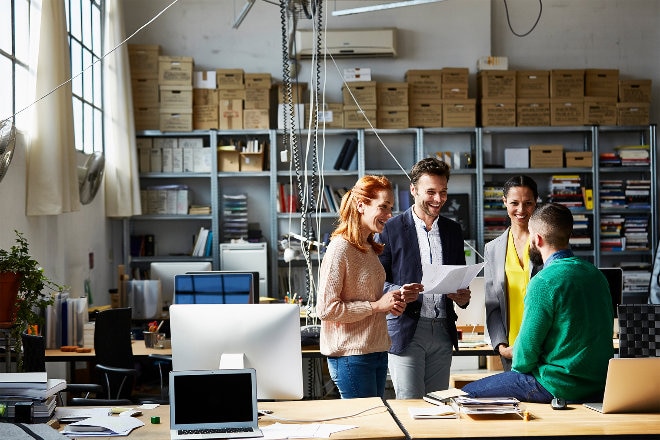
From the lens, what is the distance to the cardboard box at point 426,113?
841 centimetres

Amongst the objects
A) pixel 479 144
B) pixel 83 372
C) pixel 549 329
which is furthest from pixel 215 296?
pixel 479 144

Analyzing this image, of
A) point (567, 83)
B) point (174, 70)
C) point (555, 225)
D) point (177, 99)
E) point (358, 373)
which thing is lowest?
point (358, 373)

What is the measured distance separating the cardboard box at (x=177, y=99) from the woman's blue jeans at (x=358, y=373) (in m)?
5.34

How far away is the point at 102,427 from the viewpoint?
114 inches

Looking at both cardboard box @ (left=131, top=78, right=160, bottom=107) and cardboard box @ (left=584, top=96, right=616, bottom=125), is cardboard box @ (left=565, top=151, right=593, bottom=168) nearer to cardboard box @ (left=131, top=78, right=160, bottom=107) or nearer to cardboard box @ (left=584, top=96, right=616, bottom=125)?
cardboard box @ (left=584, top=96, right=616, bottom=125)

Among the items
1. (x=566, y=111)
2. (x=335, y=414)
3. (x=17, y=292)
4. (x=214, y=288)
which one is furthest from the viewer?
(x=566, y=111)

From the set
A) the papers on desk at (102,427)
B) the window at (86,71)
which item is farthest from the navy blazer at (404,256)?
the window at (86,71)

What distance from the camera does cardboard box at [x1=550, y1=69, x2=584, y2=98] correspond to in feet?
27.6

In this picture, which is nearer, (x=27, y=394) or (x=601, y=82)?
(x=27, y=394)

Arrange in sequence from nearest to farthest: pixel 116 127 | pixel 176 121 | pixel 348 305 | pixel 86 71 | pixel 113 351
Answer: pixel 348 305
pixel 113 351
pixel 86 71
pixel 116 127
pixel 176 121

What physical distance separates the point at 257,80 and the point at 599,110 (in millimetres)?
3240

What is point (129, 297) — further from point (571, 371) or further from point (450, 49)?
point (571, 371)

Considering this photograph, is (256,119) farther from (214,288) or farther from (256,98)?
(214,288)

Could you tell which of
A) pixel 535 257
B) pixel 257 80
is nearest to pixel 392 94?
pixel 257 80
